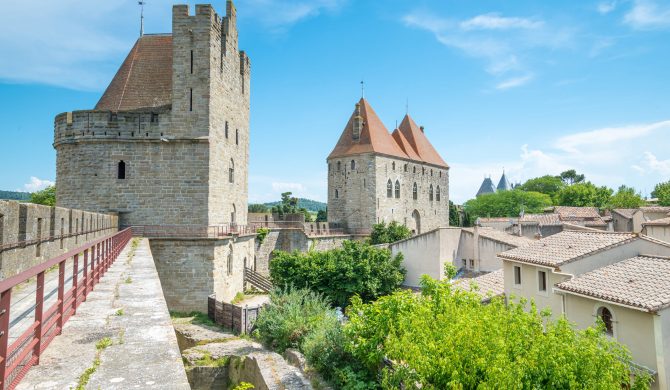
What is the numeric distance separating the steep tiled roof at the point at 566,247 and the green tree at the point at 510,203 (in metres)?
64.3

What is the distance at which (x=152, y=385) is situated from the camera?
10.4 feet

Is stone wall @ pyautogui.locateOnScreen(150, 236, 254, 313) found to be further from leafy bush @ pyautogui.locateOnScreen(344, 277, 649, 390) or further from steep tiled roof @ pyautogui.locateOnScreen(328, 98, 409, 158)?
steep tiled roof @ pyautogui.locateOnScreen(328, 98, 409, 158)

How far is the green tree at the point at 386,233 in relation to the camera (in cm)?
3875

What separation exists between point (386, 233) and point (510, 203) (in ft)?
175

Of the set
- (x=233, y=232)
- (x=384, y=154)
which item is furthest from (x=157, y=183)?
(x=384, y=154)

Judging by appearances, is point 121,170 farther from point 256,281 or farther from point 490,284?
point 490,284

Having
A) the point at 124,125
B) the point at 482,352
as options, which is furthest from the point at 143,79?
the point at 482,352

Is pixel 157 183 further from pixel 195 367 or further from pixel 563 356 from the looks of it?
pixel 563 356

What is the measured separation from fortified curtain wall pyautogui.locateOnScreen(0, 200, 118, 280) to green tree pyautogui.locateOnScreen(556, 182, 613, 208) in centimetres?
8111

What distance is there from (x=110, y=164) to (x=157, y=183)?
7.71 feet

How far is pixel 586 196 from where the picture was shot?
76938 mm

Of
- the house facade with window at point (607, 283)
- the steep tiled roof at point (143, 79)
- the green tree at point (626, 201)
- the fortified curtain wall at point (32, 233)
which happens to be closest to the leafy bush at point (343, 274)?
the house facade with window at point (607, 283)

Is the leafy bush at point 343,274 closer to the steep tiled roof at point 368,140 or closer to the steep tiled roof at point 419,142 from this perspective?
the steep tiled roof at point 368,140

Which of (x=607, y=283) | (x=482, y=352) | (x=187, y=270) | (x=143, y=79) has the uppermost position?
(x=143, y=79)
